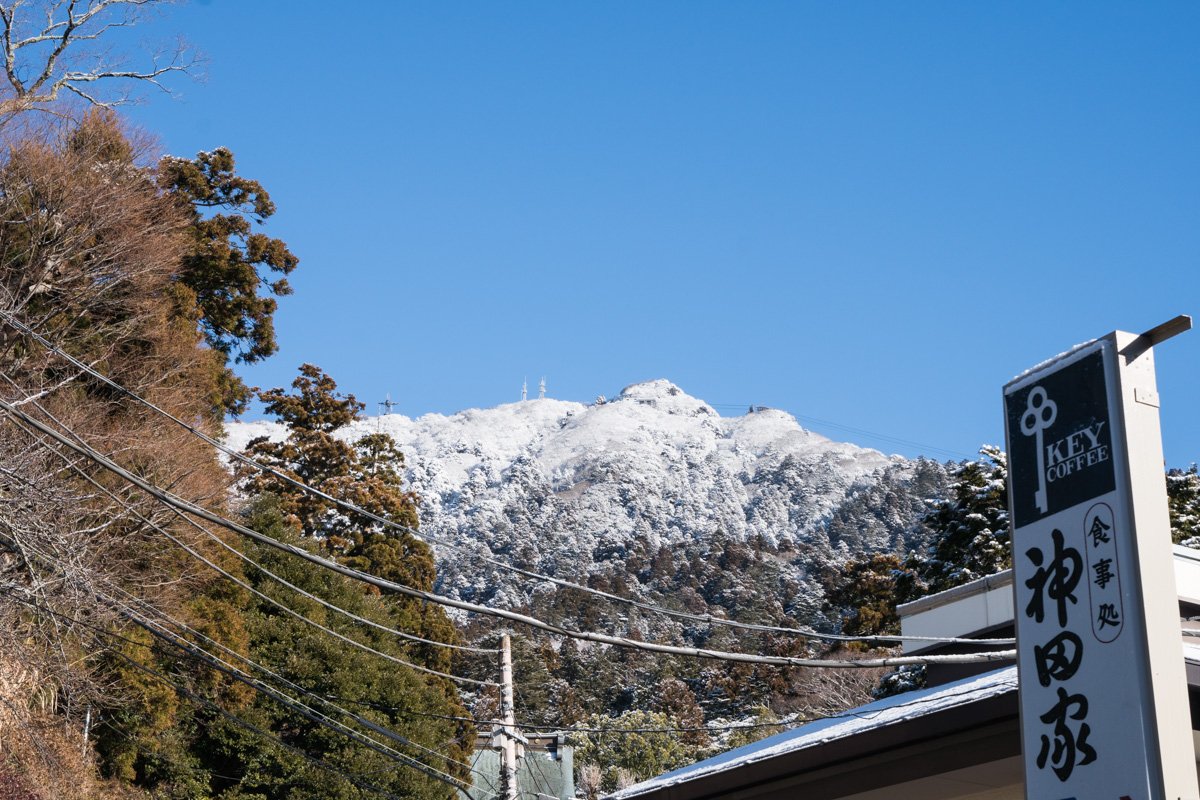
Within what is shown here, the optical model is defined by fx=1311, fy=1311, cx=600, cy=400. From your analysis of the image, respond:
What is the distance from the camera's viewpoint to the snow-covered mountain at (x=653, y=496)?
78000 millimetres

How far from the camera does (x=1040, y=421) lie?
5242mm

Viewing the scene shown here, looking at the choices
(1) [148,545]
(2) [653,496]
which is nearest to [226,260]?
(1) [148,545]

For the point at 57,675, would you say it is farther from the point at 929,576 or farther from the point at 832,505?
the point at 832,505

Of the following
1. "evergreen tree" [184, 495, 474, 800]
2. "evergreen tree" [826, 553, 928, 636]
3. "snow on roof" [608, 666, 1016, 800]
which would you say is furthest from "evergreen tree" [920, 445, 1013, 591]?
"snow on roof" [608, 666, 1016, 800]

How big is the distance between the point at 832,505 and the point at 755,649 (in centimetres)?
6044

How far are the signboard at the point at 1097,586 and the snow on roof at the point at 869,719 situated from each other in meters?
1.90

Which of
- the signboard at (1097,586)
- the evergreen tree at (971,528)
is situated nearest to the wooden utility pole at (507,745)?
the evergreen tree at (971,528)

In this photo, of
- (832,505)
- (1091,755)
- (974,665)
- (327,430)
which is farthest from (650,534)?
(1091,755)

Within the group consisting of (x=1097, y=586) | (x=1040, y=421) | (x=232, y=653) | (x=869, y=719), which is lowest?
(x=1097, y=586)

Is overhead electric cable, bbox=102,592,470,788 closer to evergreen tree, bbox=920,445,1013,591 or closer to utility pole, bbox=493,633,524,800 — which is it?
utility pole, bbox=493,633,524,800

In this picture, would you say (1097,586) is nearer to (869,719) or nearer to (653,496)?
(869,719)

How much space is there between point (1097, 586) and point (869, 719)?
3.80 m

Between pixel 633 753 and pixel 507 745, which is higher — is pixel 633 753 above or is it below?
above

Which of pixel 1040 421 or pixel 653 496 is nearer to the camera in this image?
pixel 1040 421
